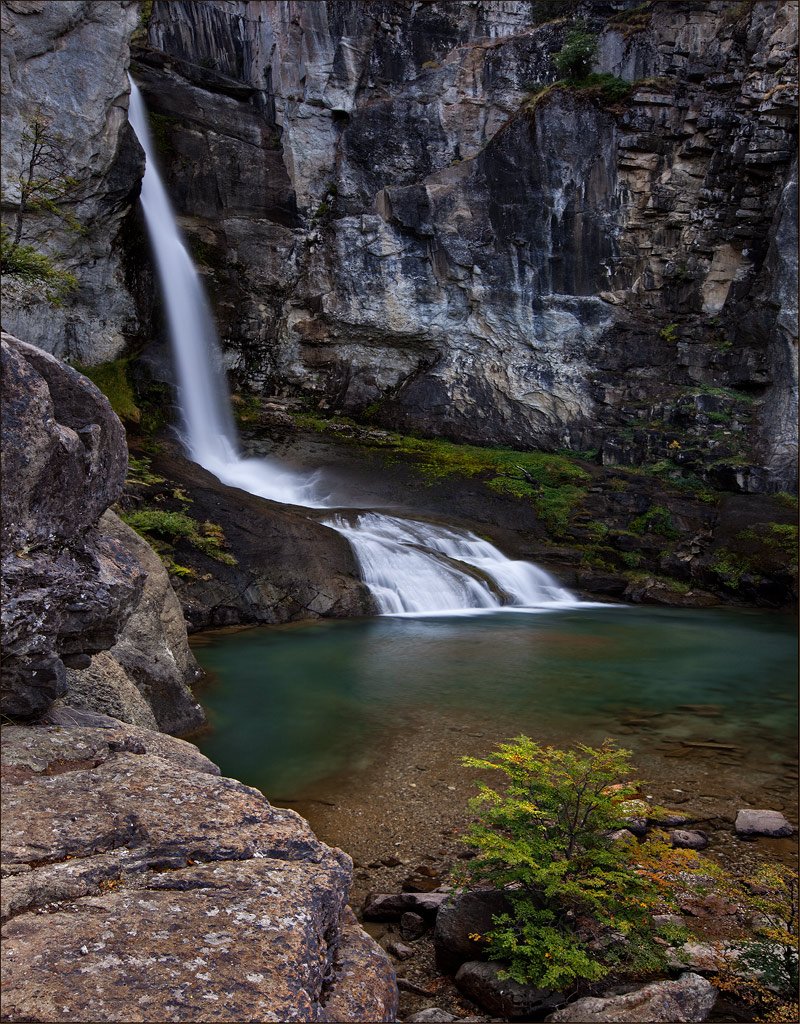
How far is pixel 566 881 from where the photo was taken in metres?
3.94

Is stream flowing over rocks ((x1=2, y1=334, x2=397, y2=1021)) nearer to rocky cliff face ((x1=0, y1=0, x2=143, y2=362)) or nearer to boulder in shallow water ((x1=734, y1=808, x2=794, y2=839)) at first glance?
boulder in shallow water ((x1=734, y1=808, x2=794, y2=839))

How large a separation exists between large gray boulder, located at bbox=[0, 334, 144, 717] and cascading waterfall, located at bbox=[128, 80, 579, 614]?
35.5 ft

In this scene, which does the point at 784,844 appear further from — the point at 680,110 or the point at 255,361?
the point at 680,110

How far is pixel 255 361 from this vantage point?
25234 mm

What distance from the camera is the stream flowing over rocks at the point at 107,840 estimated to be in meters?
2.35

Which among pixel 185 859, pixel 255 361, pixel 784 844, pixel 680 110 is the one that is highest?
pixel 680 110

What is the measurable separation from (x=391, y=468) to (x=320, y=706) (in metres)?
14.1

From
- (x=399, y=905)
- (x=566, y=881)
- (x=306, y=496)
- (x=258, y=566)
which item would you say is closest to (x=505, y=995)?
(x=566, y=881)

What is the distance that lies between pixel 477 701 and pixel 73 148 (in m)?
16.8

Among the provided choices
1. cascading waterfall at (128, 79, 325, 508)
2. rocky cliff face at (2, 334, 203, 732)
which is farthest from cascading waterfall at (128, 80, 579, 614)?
rocky cliff face at (2, 334, 203, 732)

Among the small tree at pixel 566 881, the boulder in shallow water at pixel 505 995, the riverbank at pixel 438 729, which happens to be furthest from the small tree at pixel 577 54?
the boulder in shallow water at pixel 505 995

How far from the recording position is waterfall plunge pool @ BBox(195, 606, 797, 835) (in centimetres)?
684

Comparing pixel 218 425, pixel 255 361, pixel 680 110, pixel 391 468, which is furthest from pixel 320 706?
pixel 680 110

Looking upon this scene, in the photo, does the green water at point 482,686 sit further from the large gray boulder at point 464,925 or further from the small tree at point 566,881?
the small tree at point 566,881
